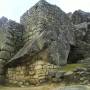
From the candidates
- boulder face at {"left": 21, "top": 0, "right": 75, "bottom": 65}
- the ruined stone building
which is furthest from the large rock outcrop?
boulder face at {"left": 21, "top": 0, "right": 75, "bottom": 65}

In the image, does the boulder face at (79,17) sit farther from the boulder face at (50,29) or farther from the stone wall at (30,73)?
the stone wall at (30,73)

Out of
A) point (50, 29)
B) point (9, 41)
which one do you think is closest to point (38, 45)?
point (50, 29)

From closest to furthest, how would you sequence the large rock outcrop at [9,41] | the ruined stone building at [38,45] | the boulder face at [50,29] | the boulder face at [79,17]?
the ruined stone building at [38,45]
the boulder face at [50,29]
the large rock outcrop at [9,41]
the boulder face at [79,17]

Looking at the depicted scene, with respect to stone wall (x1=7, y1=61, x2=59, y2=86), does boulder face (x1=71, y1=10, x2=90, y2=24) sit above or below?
above

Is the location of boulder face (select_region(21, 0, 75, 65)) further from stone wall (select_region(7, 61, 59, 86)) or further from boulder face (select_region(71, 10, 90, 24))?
boulder face (select_region(71, 10, 90, 24))

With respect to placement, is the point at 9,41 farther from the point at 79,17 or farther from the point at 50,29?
the point at 79,17

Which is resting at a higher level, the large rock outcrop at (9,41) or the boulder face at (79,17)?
the boulder face at (79,17)

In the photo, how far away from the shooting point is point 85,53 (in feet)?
39.0

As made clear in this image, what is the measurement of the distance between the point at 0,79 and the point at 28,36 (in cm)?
231

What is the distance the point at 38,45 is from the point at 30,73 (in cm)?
118

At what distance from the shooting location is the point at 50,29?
1030 cm

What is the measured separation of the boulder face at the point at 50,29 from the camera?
984 cm

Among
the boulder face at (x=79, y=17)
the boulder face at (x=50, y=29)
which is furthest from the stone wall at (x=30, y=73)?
the boulder face at (x=79, y=17)

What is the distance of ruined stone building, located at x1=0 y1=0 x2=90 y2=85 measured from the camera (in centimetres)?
966
